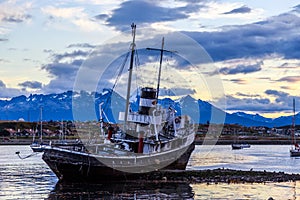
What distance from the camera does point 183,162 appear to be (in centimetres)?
7662

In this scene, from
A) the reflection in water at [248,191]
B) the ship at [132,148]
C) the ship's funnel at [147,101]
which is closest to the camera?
the reflection in water at [248,191]

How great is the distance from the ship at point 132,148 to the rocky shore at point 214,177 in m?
1.15

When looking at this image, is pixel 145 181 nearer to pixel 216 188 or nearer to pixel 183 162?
pixel 216 188

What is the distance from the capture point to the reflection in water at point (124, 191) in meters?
52.6

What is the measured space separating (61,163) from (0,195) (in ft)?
25.1

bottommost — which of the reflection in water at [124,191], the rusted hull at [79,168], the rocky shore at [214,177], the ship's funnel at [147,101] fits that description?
the reflection in water at [124,191]

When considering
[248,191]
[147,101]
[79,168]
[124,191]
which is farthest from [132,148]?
[248,191]

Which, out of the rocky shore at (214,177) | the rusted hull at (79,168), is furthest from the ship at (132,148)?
the rocky shore at (214,177)

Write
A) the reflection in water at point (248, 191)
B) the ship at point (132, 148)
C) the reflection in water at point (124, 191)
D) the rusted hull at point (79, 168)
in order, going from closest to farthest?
the reflection in water at point (248, 191) < the reflection in water at point (124, 191) < the rusted hull at point (79, 168) < the ship at point (132, 148)

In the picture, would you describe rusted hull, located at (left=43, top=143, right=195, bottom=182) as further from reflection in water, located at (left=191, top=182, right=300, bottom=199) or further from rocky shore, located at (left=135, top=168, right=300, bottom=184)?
reflection in water, located at (left=191, top=182, right=300, bottom=199)

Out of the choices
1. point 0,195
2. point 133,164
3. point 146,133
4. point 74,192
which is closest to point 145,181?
point 133,164

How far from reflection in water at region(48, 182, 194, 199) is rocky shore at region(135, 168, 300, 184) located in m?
2.85

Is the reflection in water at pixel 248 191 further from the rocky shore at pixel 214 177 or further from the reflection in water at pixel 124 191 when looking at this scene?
the rocky shore at pixel 214 177

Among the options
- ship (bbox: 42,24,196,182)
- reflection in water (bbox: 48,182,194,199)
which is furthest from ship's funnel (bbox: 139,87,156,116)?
reflection in water (bbox: 48,182,194,199)
